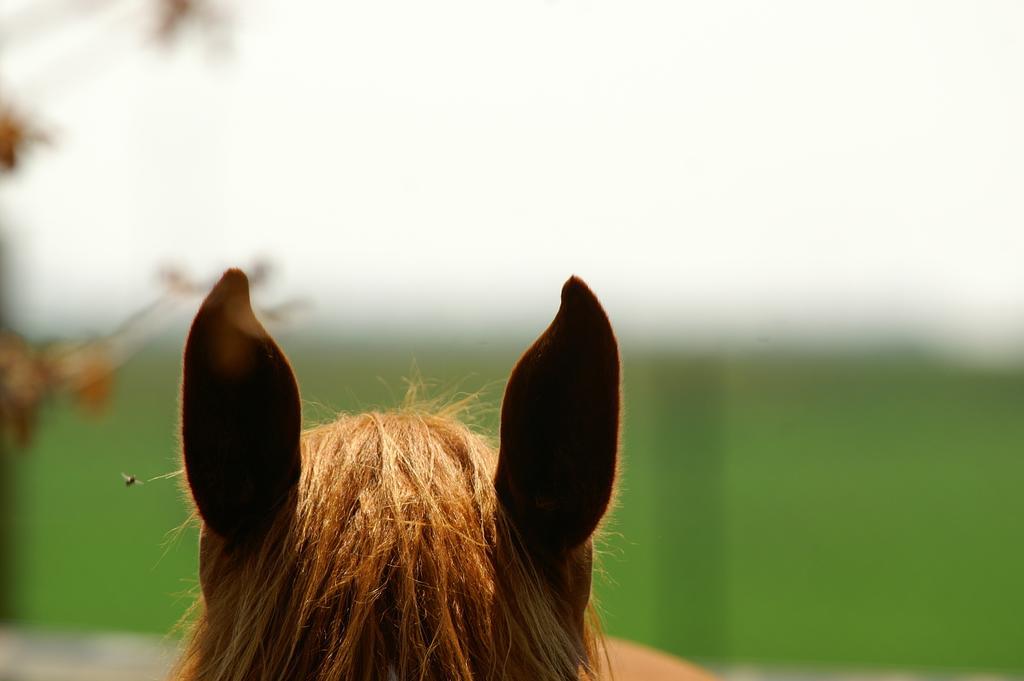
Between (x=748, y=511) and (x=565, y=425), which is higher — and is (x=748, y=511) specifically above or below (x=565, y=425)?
below

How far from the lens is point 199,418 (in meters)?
0.95

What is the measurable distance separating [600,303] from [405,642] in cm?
37

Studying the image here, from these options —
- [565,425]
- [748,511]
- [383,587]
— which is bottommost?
[748,511]

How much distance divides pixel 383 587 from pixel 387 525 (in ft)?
0.22

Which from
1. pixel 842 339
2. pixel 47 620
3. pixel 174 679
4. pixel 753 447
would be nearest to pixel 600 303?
pixel 174 679

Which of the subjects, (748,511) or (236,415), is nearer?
(236,415)

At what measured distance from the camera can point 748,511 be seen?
14242 mm

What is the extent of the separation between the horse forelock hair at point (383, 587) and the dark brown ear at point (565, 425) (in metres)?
0.05

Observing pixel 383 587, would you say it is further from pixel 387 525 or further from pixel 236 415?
pixel 236 415

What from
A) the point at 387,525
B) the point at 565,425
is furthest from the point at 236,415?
the point at 565,425

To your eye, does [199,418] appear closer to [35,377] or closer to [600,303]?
[600,303]

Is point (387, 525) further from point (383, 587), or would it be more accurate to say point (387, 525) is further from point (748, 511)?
point (748, 511)

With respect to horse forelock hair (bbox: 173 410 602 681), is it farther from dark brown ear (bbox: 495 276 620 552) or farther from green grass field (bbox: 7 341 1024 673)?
green grass field (bbox: 7 341 1024 673)

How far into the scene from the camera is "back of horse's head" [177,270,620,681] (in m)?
0.91
